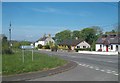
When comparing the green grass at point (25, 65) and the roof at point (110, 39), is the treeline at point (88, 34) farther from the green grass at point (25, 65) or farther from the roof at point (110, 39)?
the green grass at point (25, 65)

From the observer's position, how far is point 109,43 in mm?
70250

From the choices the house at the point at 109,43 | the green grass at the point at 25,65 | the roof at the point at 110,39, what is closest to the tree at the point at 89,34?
the roof at the point at 110,39

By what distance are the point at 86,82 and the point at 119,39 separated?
5751 cm

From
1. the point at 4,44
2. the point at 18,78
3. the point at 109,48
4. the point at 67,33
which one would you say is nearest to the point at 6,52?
the point at 4,44

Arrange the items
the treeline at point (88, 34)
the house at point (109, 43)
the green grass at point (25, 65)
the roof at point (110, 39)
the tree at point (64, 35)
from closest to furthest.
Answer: the green grass at point (25, 65) → the house at point (109, 43) → the roof at point (110, 39) → the treeline at point (88, 34) → the tree at point (64, 35)

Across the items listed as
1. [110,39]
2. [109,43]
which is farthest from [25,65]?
[110,39]

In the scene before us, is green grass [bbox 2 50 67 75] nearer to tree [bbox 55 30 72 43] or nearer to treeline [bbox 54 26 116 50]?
treeline [bbox 54 26 116 50]

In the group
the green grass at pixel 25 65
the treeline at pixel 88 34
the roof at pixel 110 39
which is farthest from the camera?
the treeline at pixel 88 34

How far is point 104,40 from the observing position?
241ft

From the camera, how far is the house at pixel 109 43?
68.6m

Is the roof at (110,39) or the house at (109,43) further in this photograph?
the roof at (110,39)

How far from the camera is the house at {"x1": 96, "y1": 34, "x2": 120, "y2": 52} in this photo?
6862cm

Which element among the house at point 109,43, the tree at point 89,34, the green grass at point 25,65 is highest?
the tree at point 89,34

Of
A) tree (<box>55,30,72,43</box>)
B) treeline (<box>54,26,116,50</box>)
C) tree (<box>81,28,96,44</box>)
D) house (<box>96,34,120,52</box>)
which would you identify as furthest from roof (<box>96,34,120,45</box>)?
tree (<box>55,30,72,43</box>)
